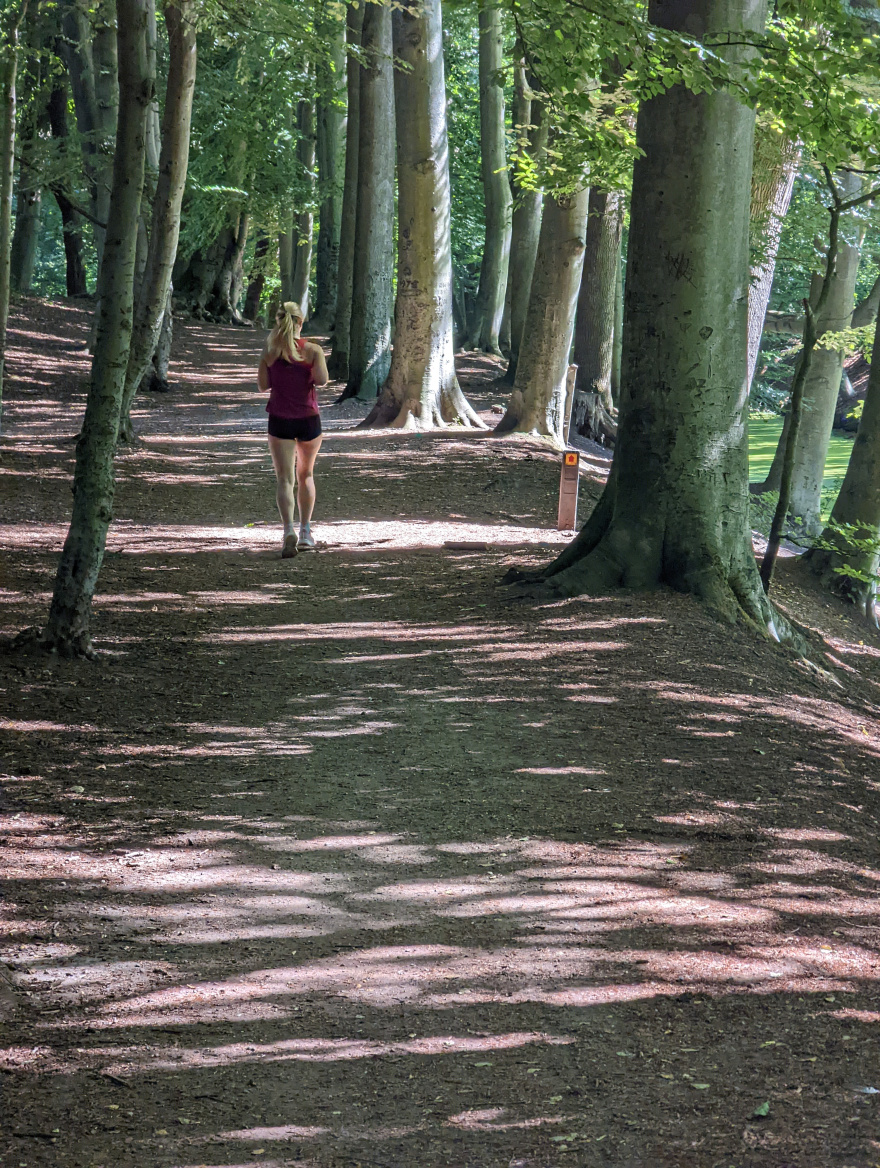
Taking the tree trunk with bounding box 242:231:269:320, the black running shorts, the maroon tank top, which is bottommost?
the black running shorts

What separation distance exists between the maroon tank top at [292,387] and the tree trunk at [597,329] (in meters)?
11.7

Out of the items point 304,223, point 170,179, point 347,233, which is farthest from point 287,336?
point 304,223

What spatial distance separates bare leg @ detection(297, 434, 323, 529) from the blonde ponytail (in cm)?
75

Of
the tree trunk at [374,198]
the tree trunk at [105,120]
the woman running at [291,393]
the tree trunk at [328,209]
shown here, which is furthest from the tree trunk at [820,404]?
the tree trunk at [328,209]

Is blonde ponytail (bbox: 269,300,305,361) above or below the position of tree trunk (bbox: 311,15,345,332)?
below

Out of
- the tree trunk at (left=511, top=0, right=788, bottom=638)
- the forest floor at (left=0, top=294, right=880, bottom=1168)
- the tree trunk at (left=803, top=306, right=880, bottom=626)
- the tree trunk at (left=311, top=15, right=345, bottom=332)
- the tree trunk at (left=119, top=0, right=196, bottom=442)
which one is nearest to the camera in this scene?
the forest floor at (left=0, top=294, right=880, bottom=1168)

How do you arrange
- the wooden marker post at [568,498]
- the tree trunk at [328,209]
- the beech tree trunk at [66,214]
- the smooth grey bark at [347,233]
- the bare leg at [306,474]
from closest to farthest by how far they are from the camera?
the bare leg at [306,474] < the wooden marker post at [568,498] < the smooth grey bark at [347,233] < the beech tree trunk at [66,214] < the tree trunk at [328,209]

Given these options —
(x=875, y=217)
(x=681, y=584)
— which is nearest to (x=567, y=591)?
(x=681, y=584)

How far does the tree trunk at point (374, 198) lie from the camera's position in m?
18.8

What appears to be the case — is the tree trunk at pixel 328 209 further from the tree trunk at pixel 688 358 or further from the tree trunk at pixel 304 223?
the tree trunk at pixel 688 358

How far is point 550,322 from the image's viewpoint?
1566 cm

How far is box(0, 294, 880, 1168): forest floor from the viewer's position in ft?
10.6

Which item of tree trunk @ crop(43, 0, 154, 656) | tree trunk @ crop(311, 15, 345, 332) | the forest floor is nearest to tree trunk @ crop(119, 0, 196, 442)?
tree trunk @ crop(43, 0, 154, 656)

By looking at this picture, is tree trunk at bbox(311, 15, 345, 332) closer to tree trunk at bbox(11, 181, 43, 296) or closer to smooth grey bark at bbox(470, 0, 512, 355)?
smooth grey bark at bbox(470, 0, 512, 355)
